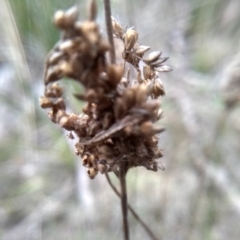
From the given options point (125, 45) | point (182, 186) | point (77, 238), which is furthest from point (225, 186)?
point (125, 45)

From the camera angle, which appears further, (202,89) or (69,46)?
(202,89)

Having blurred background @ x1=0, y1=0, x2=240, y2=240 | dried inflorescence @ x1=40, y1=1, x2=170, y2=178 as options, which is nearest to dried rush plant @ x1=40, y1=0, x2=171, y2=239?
dried inflorescence @ x1=40, y1=1, x2=170, y2=178

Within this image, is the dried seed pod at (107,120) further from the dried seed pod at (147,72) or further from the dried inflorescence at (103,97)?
the dried seed pod at (147,72)

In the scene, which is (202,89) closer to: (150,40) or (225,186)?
(150,40)

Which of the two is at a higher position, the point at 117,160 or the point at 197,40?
the point at 197,40

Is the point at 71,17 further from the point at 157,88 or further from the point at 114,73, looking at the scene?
the point at 157,88

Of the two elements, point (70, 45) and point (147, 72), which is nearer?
point (70, 45)

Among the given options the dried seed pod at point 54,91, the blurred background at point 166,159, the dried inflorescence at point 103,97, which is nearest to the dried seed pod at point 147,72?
the dried inflorescence at point 103,97

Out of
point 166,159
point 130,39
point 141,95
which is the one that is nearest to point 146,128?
point 141,95
